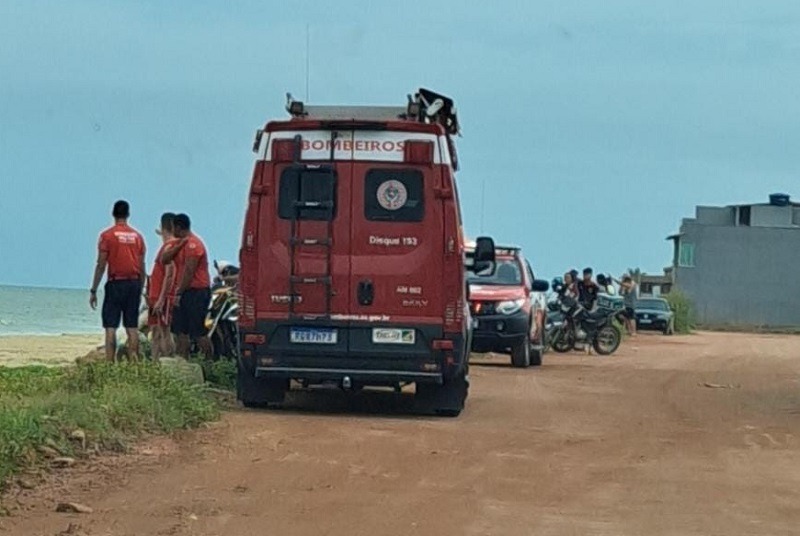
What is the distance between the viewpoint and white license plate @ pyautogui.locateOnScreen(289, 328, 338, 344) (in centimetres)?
1404

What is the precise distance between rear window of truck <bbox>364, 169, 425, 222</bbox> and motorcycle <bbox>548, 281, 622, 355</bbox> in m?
17.4

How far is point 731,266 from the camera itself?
253 ft

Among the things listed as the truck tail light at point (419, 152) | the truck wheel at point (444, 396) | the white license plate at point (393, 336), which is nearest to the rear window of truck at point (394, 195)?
the truck tail light at point (419, 152)

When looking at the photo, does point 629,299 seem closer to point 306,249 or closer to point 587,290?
point 587,290

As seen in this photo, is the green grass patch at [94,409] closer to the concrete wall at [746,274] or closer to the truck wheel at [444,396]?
the truck wheel at [444,396]

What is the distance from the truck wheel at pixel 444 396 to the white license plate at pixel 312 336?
3.45ft

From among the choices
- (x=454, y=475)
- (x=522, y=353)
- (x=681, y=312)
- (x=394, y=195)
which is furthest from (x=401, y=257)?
(x=681, y=312)

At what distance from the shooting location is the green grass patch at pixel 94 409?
1004cm

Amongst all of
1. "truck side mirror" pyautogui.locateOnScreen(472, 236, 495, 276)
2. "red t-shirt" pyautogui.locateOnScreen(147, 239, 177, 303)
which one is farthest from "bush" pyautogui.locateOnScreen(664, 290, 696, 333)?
"red t-shirt" pyautogui.locateOnScreen(147, 239, 177, 303)

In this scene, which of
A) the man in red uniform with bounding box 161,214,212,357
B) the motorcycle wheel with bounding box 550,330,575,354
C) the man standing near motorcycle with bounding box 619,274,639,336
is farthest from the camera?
the man standing near motorcycle with bounding box 619,274,639,336

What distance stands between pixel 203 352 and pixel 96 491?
25.8 ft

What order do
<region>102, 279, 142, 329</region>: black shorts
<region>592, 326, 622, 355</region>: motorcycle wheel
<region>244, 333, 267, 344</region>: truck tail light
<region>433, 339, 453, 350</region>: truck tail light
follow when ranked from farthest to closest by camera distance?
<region>592, 326, 622, 355</region>: motorcycle wheel → <region>102, 279, 142, 329</region>: black shorts → <region>244, 333, 267, 344</region>: truck tail light → <region>433, 339, 453, 350</region>: truck tail light

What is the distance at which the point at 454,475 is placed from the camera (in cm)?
Answer: 1041

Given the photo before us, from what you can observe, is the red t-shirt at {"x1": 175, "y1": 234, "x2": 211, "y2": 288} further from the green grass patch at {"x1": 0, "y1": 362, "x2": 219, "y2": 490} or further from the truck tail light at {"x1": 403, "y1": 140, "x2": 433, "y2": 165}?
the truck tail light at {"x1": 403, "y1": 140, "x2": 433, "y2": 165}
